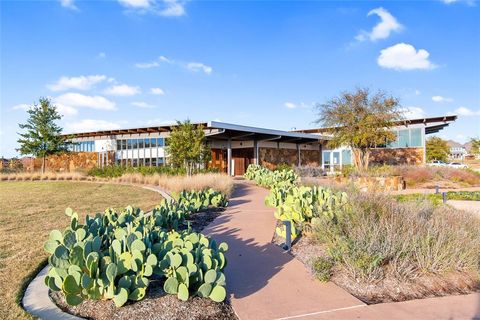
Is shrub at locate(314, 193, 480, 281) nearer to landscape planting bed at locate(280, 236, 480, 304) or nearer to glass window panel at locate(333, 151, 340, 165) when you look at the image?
landscape planting bed at locate(280, 236, 480, 304)

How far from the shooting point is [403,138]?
3161cm

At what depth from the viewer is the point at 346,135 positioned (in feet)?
78.1

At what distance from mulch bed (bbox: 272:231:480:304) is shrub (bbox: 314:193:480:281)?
0.07 m

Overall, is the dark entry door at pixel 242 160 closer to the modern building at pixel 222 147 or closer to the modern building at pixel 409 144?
the modern building at pixel 222 147

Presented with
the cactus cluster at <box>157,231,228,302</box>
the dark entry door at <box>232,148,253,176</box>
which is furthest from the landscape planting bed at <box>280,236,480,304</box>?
the dark entry door at <box>232,148,253,176</box>

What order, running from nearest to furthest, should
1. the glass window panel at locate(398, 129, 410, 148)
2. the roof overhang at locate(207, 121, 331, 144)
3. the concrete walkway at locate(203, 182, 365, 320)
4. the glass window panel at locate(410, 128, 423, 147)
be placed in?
the concrete walkway at locate(203, 182, 365, 320) → the roof overhang at locate(207, 121, 331, 144) → the glass window panel at locate(410, 128, 423, 147) → the glass window panel at locate(398, 129, 410, 148)

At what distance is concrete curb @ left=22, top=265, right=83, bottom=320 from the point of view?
337 centimetres

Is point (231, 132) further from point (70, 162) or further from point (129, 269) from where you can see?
point (129, 269)

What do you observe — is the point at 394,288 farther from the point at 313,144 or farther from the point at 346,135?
the point at 313,144

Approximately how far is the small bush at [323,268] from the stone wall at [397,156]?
29.8 metres

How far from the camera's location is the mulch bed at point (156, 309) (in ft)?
11.1

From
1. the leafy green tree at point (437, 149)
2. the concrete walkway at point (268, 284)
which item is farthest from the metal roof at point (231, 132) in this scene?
the leafy green tree at point (437, 149)

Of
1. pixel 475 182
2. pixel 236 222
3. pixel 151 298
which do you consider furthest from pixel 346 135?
pixel 151 298

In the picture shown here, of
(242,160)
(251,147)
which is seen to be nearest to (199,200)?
(251,147)
